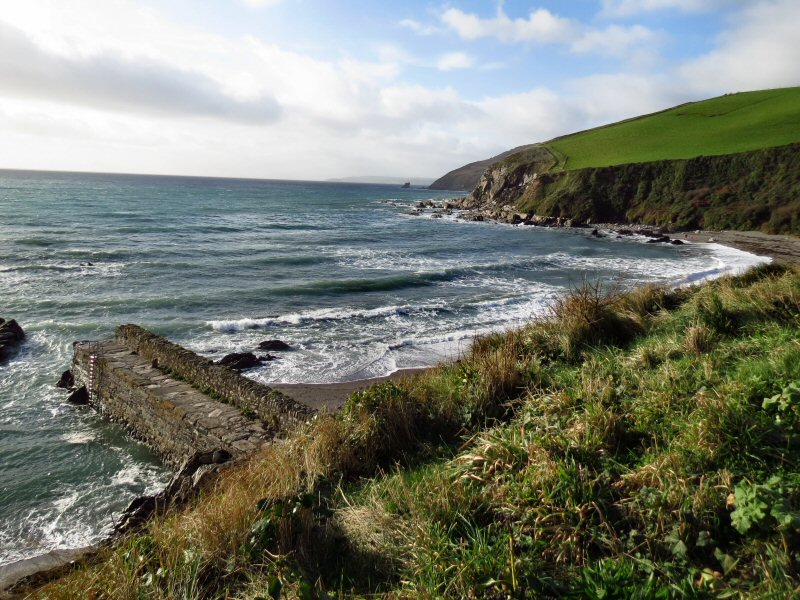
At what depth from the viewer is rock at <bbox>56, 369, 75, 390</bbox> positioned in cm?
1382

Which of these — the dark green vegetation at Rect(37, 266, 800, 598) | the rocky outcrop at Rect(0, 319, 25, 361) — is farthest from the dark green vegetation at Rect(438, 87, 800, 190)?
the rocky outcrop at Rect(0, 319, 25, 361)

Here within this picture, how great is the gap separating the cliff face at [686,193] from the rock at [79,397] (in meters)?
52.3

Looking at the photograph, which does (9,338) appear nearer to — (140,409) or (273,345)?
(273,345)

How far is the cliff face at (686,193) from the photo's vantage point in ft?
154

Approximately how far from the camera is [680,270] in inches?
1214

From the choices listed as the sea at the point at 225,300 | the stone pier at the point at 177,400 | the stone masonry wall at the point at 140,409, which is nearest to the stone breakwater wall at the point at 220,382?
the stone pier at the point at 177,400

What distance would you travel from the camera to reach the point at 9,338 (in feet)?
54.5

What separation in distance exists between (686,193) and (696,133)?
19.8 metres

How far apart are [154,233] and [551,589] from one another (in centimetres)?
4647

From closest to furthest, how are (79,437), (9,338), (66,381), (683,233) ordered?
(79,437), (66,381), (9,338), (683,233)

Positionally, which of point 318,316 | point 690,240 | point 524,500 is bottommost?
point 318,316

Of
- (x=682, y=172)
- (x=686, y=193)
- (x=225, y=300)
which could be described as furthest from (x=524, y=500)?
(x=682, y=172)

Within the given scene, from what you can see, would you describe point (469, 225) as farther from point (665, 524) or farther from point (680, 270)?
point (665, 524)

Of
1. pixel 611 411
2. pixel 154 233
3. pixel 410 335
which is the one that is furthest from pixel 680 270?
pixel 154 233
